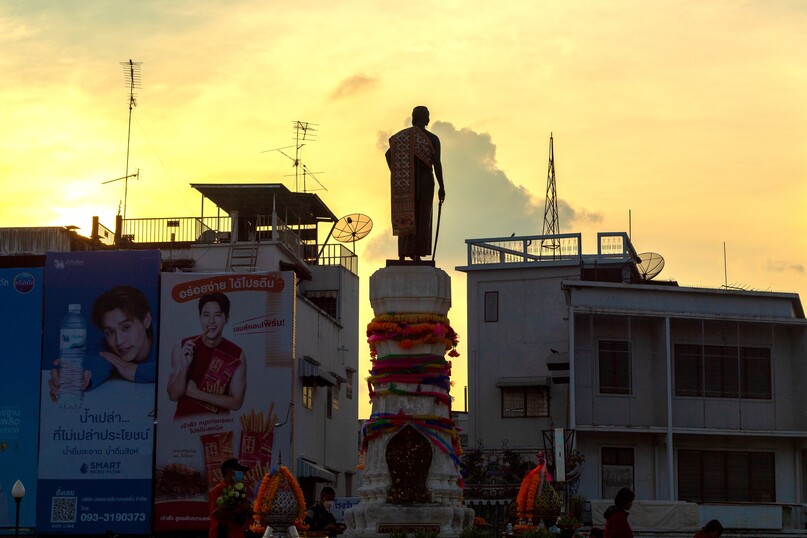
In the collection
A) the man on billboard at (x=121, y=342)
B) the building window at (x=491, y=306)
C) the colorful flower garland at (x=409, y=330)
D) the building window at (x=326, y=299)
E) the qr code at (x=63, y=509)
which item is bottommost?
the qr code at (x=63, y=509)

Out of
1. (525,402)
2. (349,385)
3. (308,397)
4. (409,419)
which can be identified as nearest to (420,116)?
(409,419)

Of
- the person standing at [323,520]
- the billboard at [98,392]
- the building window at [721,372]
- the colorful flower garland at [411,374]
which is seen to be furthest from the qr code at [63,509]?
the colorful flower garland at [411,374]

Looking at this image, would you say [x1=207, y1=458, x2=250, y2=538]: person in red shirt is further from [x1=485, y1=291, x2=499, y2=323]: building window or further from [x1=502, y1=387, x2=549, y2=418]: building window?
[x1=485, y1=291, x2=499, y2=323]: building window

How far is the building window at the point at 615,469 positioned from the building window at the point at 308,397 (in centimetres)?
1150

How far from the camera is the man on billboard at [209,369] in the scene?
160ft

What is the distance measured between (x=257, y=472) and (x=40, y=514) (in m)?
7.26

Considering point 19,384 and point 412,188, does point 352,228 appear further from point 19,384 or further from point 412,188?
point 412,188

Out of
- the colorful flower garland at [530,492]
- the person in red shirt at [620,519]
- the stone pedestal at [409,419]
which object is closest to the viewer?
the person in red shirt at [620,519]

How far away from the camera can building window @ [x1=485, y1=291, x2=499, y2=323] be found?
49566 mm

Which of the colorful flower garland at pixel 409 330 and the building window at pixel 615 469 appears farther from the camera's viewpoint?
the building window at pixel 615 469

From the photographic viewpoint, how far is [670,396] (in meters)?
45.1

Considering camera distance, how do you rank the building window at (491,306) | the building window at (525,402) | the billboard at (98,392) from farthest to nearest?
the building window at (491,306)
the billboard at (98,392)
the building window at (525,402)

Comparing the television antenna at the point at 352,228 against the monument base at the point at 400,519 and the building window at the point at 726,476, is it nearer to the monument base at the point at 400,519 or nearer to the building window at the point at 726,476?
the building window at the point at 726,476

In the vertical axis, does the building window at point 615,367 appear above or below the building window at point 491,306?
below
